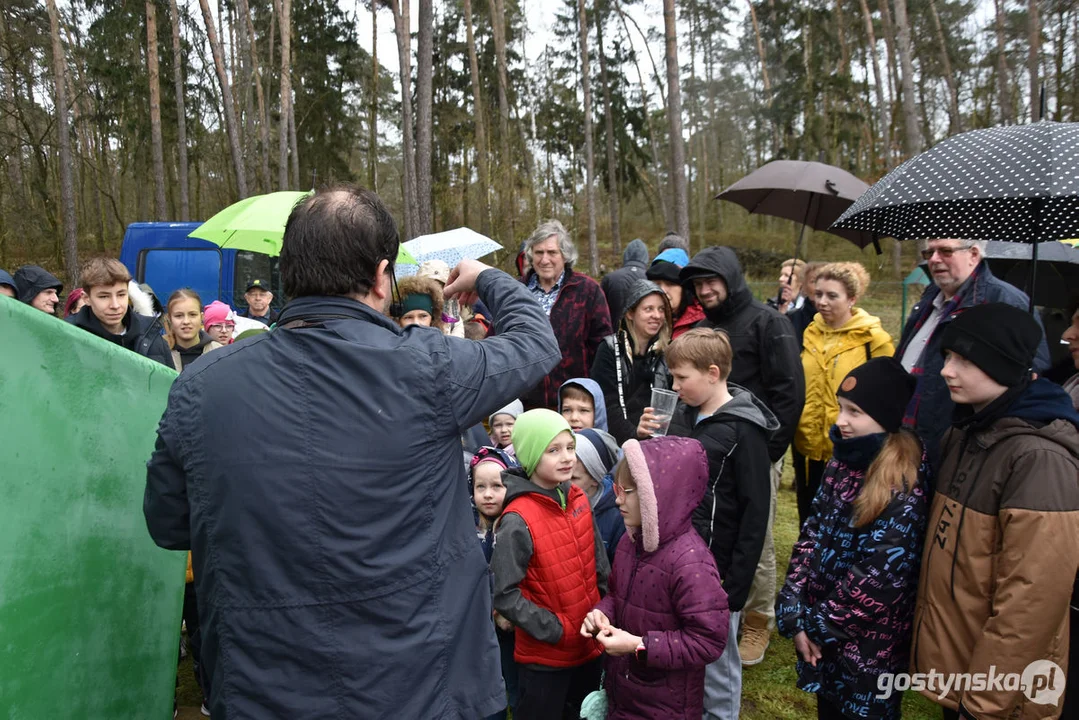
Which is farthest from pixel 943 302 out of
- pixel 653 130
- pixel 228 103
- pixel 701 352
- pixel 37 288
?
pixel 653 130

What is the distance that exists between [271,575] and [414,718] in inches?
16.3

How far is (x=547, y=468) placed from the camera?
8.88 ft

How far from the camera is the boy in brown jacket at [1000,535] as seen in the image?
2.02m

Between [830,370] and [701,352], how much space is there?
175 cm

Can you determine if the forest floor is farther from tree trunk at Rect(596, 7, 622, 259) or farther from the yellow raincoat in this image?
tree trunk at Rect(596, 7, 622, 259)

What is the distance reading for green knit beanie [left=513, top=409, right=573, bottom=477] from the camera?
8.85ft

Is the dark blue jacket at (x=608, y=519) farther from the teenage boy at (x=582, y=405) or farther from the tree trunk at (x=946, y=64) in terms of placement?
the tree trunk at (x=946, y=64)

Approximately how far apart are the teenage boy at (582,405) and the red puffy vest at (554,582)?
0.83 m

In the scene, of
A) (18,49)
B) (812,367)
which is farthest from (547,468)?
(18,49)

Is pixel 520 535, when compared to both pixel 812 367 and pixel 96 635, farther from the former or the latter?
pixel 812 367

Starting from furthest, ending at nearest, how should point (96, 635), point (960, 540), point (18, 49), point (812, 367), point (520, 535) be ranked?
point (18, 49), point (812, 367), point (520, 535), point (960, 540), point (96, 635)

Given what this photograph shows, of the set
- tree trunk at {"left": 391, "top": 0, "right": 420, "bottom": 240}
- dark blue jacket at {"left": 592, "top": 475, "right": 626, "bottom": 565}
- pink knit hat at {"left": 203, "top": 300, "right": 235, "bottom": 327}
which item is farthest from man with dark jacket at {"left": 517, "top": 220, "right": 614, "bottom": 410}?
tree trunk at {"left": 391, "top": 0, "right": 420, "bottom": 240}

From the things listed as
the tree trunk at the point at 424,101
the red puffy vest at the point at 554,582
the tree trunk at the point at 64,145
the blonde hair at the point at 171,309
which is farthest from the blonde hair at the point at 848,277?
the tree trunk at the point at 64,145

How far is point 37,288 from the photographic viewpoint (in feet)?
16.7
